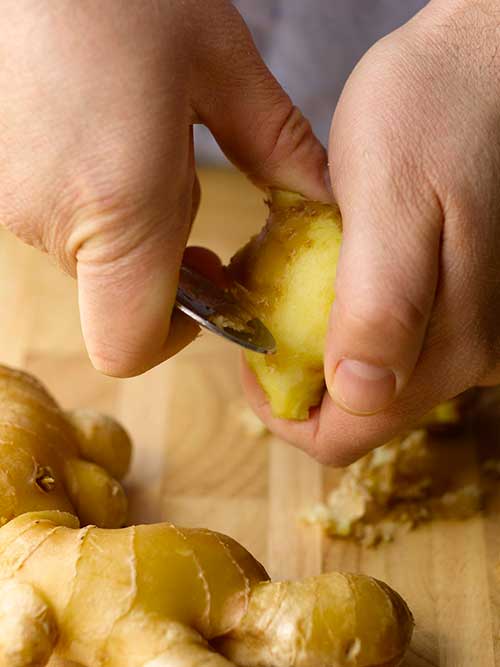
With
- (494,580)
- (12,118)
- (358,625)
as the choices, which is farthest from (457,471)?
(12,118)

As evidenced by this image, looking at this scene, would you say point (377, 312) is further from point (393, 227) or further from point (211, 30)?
point (211, 30)

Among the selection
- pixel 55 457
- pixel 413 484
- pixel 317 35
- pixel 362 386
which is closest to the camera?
pixel 362 386

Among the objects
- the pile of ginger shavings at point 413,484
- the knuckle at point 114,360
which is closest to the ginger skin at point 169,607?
the knuckle at point 114,360

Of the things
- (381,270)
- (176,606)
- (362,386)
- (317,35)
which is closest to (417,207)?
(381,270)

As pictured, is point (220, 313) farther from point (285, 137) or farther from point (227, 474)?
point (227, 474)

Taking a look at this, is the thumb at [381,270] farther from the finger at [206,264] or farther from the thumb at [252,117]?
the finger at [206,264]

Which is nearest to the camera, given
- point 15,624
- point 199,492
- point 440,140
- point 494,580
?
point 15,624

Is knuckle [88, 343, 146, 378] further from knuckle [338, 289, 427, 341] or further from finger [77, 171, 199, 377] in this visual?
knuckle [338, 289, 427, 341]
